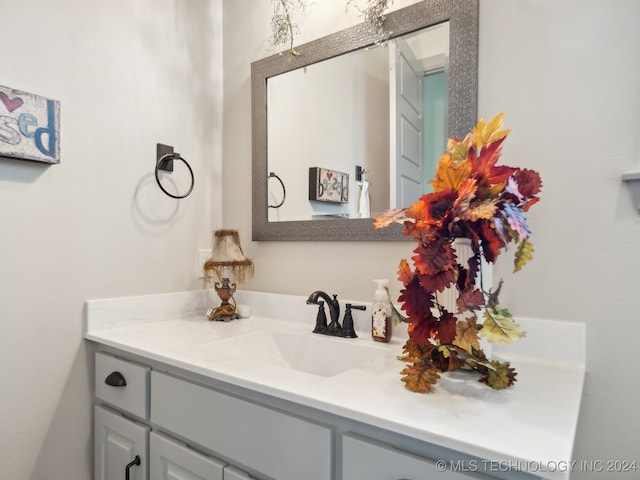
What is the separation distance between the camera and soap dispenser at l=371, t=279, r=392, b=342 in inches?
41.7

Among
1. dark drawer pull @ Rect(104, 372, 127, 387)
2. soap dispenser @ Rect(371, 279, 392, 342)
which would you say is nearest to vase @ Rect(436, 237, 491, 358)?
soap dispenser @ Rect(371, 279, 392, 342)

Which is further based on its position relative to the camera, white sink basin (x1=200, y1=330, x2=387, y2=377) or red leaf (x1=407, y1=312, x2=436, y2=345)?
white sink basin (x1=200, y1=330, x2=387, y2=377)

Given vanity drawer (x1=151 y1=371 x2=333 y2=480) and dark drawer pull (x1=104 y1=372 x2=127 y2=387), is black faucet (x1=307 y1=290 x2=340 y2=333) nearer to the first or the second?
vanity drawer (x1=151 y1=371 x2=333 y2=480)

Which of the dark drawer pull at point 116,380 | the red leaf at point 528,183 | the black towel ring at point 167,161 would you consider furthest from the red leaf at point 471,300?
the black towel ring at point 167,161

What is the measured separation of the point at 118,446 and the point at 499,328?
110 centimetres

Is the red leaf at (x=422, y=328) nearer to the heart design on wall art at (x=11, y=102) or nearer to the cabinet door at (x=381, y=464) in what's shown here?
the cabinet door at (x=381, y=464)

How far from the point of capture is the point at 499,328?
674 mm

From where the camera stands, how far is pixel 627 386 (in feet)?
2.70

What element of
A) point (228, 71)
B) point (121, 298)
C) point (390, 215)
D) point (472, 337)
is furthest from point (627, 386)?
point (228, 71)

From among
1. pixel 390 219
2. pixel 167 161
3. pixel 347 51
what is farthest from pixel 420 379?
pixel 167 161

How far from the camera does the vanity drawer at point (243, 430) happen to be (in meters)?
0.69

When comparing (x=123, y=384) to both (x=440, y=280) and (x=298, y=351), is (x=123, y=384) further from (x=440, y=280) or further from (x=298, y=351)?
(x=440, y=280)

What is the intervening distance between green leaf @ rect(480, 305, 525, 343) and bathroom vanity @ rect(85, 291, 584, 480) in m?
0.11

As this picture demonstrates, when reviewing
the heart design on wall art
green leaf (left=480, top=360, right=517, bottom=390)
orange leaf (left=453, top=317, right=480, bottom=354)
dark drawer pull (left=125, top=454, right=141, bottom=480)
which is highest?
the heart design on wall art
